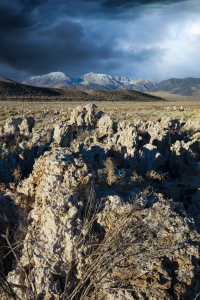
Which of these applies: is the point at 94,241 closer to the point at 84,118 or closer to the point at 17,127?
the point at 17,127

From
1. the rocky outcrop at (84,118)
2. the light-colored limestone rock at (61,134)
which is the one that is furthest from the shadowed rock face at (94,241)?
the rocky outcrop at (84,118)

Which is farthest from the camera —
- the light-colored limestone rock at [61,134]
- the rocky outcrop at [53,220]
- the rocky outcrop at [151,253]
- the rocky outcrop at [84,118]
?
the rocky outcrop at [84,118]

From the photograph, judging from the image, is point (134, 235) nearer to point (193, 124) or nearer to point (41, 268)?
point (41, 268)

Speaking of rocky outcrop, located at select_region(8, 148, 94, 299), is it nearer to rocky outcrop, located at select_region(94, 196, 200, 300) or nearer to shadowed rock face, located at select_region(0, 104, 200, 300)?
shadowed rock face, located at select_region(0, 104, 200, 300)

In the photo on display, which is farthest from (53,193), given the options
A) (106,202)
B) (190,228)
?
(190,228)

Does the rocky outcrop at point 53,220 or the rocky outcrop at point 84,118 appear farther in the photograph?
the rocky outcrop at point 84,118

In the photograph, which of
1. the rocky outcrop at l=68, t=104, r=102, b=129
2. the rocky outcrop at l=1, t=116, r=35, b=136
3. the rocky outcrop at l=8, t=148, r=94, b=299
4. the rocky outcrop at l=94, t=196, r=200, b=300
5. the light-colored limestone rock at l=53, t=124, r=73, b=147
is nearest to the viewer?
the rocky outcrop at l=94, t=196, r=200, b=300

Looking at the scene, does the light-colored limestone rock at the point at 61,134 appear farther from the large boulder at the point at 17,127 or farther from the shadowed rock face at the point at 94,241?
the shadowed rock face at the point at 94,241

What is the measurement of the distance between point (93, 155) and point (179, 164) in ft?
14.5

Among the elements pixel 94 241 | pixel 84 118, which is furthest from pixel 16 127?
pixel 94 241

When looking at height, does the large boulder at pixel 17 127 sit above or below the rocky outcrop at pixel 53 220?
above

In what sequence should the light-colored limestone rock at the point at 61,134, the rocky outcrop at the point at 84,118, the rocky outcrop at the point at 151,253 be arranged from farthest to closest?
the rocky outcrop at the point at 84,118 < the light-colored limestone rock at the point at 61,134 < the rocky outcrop at the point at 151,253

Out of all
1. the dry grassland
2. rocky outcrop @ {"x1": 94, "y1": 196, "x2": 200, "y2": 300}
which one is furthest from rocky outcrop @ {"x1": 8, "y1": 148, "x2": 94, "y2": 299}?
the dry grassland

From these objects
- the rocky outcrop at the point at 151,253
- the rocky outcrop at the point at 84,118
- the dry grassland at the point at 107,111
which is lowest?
the rocky outcrop at the point at 151,253
